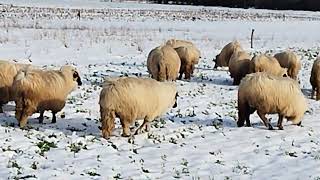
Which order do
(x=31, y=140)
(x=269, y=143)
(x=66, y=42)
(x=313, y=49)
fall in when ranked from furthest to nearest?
(x=313, y=49)
(x=66, y=42)
(x=269, y=143)
(x=31, y=140)

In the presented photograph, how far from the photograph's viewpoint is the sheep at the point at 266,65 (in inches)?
834

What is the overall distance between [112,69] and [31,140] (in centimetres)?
1279

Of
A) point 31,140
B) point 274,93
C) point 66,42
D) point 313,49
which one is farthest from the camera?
point 313,49

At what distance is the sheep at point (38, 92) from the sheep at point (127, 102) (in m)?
1.61

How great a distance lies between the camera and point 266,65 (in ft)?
69.8

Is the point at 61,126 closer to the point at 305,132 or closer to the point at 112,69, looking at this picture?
the point at 305,132

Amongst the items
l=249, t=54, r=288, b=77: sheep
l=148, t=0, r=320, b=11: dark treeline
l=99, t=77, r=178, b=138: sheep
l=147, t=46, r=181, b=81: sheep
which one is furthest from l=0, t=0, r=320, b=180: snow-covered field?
l=148, t=0, r=320, b=11: dark treeline

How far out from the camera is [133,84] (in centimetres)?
1287

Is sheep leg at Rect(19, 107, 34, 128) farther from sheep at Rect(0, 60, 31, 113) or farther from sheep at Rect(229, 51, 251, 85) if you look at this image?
sheep at Rect(229, 51, 251, 85)

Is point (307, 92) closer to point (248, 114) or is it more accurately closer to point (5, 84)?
point (248, 114)

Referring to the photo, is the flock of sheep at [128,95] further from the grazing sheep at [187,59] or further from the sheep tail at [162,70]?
the grazing sheep at [187,59]

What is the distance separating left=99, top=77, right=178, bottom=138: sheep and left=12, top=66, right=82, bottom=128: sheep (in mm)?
1606

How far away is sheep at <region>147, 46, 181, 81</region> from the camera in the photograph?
20.5 meters

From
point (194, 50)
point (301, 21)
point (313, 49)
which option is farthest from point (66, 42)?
point (301, 21)
